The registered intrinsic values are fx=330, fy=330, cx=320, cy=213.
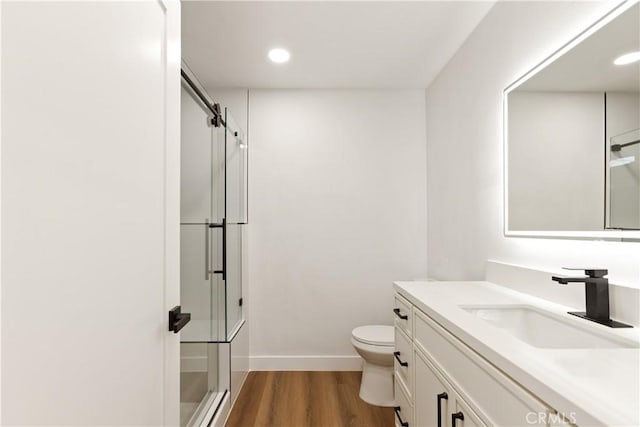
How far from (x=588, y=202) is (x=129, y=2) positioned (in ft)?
5.28

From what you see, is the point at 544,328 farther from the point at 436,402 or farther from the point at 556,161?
the point at 556,161

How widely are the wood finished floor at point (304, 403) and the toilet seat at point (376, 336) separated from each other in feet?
1.46

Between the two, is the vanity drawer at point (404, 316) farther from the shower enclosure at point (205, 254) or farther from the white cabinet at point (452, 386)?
the shower enclosure at point (205, 254)

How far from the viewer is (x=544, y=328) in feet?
4.03

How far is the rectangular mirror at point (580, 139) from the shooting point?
3.55 ft

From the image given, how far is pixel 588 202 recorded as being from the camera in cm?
125

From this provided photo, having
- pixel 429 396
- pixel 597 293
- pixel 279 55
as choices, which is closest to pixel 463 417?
A: pixel 429 396

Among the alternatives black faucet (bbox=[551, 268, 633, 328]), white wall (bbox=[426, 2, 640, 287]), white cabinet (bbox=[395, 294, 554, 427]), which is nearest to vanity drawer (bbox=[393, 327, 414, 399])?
white cabinet (bbox=[395, 294, 554, 427])

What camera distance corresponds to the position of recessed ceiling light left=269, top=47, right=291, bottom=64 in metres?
2.31

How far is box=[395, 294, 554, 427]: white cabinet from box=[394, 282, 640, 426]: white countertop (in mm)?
36

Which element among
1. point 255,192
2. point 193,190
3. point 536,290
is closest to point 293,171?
point 255,192

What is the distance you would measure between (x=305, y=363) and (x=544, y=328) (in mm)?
2077

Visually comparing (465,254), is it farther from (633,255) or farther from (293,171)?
(293,171)

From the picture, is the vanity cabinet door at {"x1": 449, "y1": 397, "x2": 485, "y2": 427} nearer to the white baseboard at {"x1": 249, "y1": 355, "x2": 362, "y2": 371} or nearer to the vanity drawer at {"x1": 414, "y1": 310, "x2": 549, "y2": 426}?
the vanity drawer at {"x1": 414, "y1": 310, "x2": 549, "y2": 426}
